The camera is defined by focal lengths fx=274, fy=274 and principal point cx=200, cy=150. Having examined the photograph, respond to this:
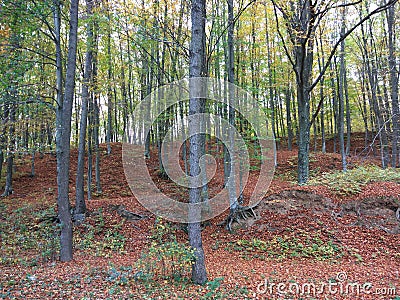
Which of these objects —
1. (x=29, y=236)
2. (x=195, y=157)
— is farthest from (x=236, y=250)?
(x=29, y=236)

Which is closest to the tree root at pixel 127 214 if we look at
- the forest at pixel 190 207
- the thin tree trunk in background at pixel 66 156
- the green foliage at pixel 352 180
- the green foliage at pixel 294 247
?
the forest at pixel 190 207

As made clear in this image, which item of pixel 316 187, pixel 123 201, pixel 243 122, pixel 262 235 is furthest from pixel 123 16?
pixel 316 187

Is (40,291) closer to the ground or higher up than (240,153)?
closer to the ground

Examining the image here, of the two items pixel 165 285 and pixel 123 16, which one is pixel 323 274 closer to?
pixel 165 285

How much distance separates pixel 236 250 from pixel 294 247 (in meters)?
1.75

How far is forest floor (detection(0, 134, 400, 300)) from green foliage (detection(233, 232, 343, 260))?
27mm

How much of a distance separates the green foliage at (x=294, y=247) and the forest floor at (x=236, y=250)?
0.03 meters

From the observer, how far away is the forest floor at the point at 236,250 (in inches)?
205

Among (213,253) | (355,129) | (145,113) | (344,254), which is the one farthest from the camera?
(355,129)

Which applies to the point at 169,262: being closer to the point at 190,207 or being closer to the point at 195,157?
the point at 190,207

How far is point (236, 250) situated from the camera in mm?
8609

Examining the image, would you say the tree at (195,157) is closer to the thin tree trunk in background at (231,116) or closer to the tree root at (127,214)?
the thin tree trunk in background at (231,116)

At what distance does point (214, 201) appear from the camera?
11.8m

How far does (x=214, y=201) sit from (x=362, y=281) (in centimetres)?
680
